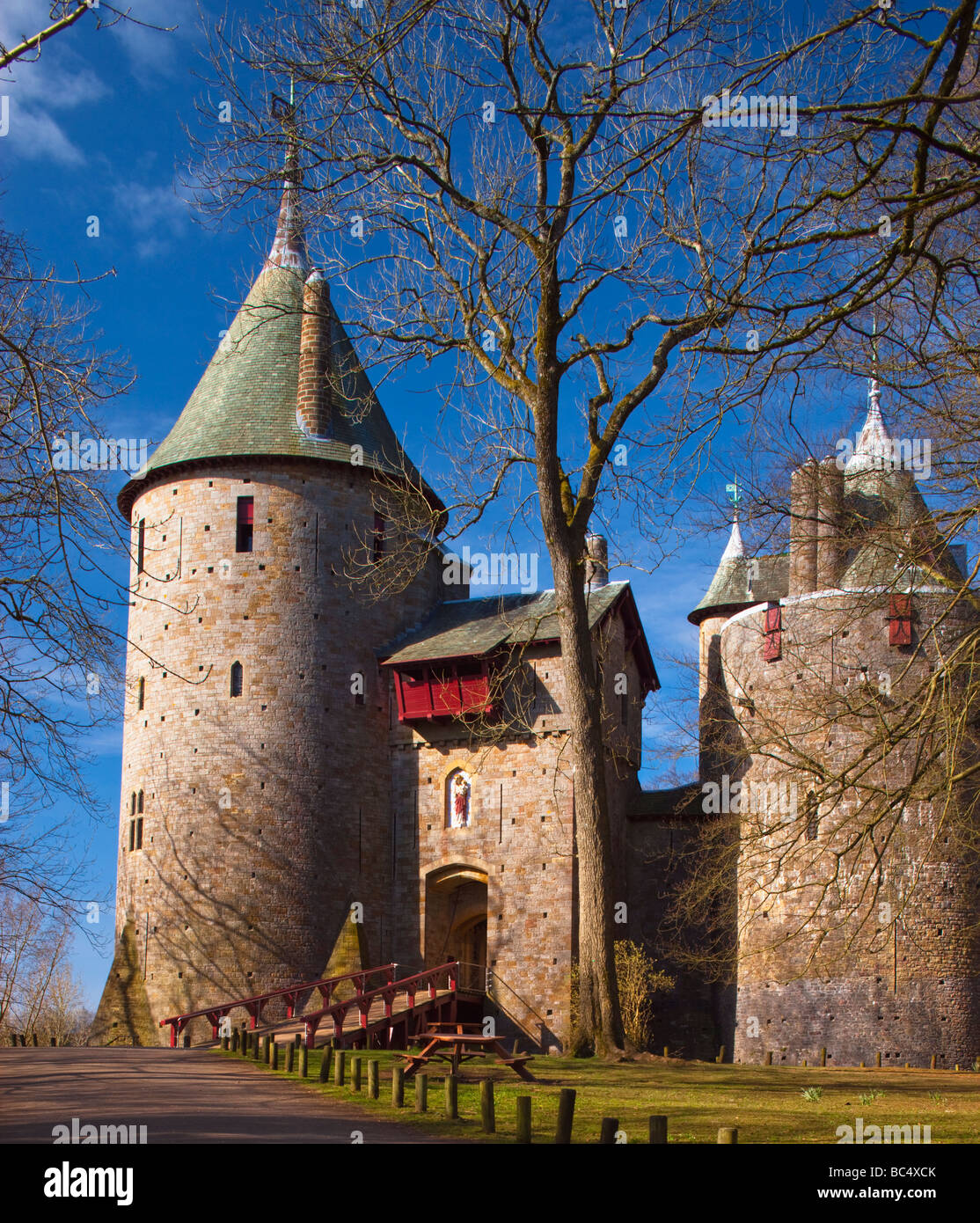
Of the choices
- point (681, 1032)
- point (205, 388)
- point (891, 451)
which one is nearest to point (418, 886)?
point (681, 1032)

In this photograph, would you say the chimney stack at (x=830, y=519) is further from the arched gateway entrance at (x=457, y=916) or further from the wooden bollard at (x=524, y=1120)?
the arched gateway entrance at (x=457, y=916)

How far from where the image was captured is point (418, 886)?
102 ft

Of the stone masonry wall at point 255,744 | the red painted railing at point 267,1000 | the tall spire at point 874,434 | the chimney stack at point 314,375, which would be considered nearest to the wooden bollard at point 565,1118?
the tall spire at point 874,434

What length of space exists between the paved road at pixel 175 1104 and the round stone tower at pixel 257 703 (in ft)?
34.0

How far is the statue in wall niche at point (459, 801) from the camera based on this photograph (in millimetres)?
31172

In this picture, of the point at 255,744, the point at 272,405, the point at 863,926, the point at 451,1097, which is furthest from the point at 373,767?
the point at 451,1097

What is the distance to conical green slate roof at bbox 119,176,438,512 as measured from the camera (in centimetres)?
3212

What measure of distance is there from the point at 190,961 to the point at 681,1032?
11620mm

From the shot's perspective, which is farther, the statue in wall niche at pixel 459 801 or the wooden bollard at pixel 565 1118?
the statue in wall niche at pixel 459 801

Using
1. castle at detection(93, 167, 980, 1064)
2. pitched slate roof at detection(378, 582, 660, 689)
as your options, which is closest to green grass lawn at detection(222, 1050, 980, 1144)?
castle at detection(93, 167, 980, 1064)

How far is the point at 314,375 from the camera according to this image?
32.6 m

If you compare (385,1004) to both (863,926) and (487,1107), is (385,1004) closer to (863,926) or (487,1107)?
(863,926)

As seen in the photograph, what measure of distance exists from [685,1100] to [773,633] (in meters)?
16.8
